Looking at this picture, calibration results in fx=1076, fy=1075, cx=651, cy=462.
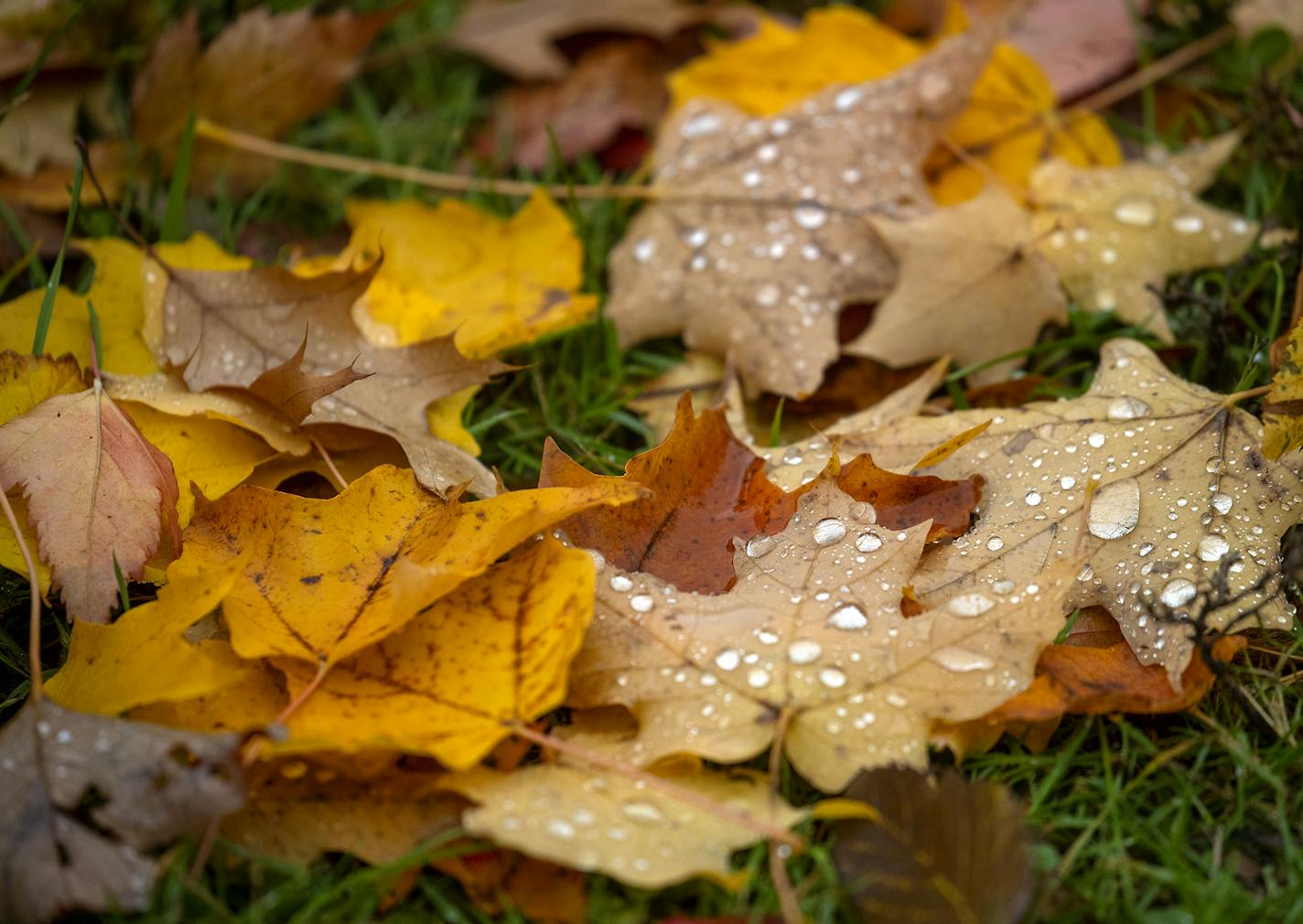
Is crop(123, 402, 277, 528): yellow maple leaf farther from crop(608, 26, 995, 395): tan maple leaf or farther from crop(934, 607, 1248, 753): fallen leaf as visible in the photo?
crop(934, 607, 1248, 753): fallen leaf

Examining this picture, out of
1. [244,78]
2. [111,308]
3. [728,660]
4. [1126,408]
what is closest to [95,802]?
[728,660]

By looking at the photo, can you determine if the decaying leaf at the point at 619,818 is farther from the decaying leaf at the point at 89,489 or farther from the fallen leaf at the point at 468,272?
the fallen leaf at the point at 468,272

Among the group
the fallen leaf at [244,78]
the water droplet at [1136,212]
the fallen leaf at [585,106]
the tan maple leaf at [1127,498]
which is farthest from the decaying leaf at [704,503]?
the fallen leaf at [244,78]

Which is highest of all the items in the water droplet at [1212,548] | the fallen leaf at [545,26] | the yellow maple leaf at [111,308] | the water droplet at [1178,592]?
the fallen leaf at [545,26]

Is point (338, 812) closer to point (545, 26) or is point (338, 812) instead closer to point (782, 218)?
point (782, 218)

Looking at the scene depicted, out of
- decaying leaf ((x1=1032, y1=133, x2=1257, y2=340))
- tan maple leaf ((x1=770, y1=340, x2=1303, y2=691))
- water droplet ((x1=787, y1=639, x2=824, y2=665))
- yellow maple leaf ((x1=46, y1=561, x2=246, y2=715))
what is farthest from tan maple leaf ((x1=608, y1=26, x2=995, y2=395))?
yellow maple leaf ((x1=46, y1=561, x2=246, y2=715))

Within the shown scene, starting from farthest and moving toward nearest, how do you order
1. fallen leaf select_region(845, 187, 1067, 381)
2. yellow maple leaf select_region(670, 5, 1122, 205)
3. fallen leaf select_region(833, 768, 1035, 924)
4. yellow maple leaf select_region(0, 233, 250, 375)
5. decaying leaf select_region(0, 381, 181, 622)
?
yellow maple leaf select_region(670, 5, 1122, 205) → fallen leaf select_region(845, 187, 1067, 381) → yellow maple leaf select_region(0, 233, 250, 375) → decaying leaf select_region(0, 381, 181, 622) → fallen leaf select_region(833, 768, 1035, 924)
